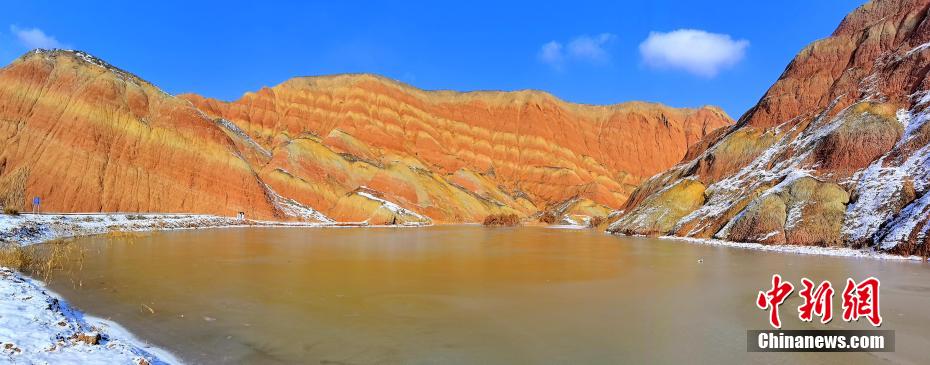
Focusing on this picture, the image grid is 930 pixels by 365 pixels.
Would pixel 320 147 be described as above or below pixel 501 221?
above

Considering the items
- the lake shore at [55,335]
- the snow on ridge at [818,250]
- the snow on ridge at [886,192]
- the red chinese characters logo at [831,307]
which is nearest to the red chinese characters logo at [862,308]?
the red chinese characters logo at [831,307]

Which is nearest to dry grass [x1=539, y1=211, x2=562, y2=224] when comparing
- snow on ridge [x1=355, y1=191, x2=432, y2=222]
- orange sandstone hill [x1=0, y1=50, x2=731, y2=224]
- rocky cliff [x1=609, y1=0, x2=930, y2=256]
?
orange sandstone hill [x1=0, y1=50, x2=731, y2=224]

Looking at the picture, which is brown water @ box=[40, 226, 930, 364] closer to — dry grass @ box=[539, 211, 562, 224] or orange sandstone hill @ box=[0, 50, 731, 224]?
orange sandstone hill @ box=[0, 50, 731, 224]

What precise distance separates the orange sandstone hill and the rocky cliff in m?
36.5

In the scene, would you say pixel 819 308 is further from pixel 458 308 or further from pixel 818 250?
pixel 818 250

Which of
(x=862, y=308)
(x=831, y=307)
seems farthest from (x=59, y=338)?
(x=862, y=308)

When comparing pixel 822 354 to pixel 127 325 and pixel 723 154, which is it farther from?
pixel 723 154

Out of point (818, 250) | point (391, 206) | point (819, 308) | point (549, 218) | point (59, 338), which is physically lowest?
point (59, 338)

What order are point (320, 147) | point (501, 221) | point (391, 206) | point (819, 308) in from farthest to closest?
point (320, 147)
point (501, 221)
point (391, 206)
point (819, 308)

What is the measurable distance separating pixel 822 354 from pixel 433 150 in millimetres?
112171

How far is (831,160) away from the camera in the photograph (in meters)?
32.5

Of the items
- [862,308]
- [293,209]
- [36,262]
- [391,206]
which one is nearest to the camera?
[862,308]

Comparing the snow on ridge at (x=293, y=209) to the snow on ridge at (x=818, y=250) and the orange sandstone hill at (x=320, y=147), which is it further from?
the snow on ridge at (x=818, y=250)

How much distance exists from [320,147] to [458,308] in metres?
74.2
